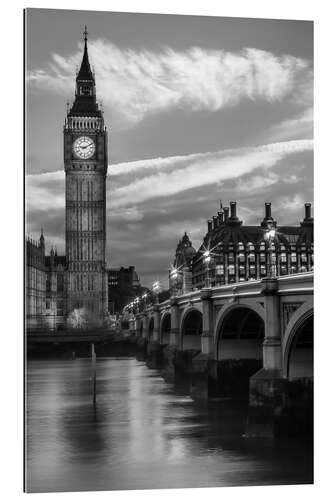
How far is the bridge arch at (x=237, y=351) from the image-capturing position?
3625cm

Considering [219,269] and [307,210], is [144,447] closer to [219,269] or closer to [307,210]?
[307,210]

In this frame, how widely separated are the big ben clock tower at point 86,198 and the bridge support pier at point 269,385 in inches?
267

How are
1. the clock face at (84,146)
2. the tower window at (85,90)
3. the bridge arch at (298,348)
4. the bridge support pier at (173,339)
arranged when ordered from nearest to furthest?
the tower window at (85,90) → the bridge arch at (298,348) → the clock face at (84,146) → the bridge support pier at (173,339)

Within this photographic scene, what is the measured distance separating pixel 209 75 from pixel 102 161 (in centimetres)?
380

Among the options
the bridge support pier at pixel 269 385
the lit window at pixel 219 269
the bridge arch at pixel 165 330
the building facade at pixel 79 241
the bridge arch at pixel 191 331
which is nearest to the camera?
the building facade at pixel 79 241

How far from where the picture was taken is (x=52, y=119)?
20.2 metres

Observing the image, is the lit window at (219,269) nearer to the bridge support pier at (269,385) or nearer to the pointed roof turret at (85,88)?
the bridge support pier at (269,385)

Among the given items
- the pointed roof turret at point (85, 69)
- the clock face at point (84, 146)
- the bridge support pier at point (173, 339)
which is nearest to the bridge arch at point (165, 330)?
the bridge support pier at point (173, 339)

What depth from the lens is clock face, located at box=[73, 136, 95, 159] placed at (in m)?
27.3

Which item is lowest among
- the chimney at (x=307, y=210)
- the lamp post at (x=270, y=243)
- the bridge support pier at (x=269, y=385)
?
A: the bridge support pier at (x=269, y=385)

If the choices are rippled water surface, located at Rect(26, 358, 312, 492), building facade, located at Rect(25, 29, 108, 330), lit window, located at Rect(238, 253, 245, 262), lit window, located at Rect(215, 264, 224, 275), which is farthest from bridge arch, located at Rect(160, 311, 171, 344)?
rippled water surface, located at Rect(26, 358, 312, 492)

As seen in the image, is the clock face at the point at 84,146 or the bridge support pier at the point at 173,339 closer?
the clock face at the point at 84,146

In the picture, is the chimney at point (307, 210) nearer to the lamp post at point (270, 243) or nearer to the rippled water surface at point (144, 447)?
the lamp post at point (270, 243)

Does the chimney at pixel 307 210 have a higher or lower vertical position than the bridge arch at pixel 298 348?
higher
